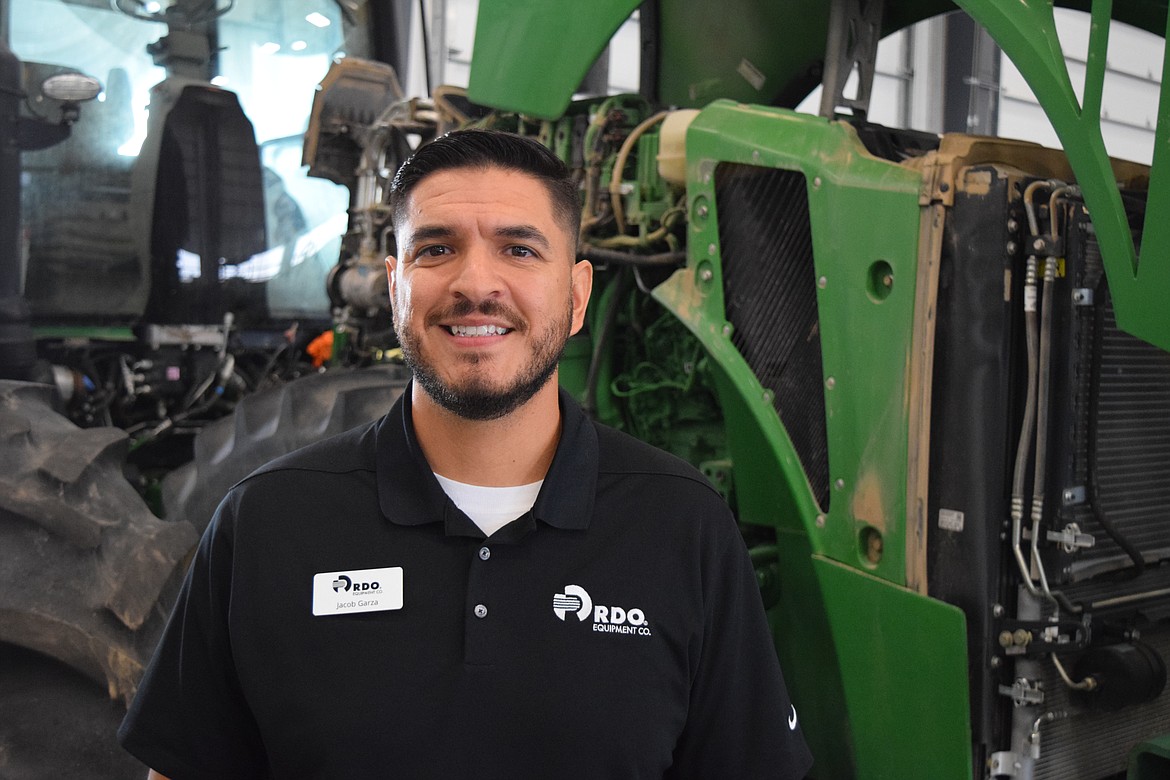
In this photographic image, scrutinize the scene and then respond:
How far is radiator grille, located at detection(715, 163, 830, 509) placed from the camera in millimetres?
2299

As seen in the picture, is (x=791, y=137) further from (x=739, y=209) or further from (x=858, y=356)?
(x=858, y=356)

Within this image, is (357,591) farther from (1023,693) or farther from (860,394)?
(1023,693)

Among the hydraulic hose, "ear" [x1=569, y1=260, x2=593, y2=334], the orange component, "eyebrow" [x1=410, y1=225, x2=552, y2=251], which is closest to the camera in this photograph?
"eyebrow" [x1=410, y1=225, x2=552, y2=251]

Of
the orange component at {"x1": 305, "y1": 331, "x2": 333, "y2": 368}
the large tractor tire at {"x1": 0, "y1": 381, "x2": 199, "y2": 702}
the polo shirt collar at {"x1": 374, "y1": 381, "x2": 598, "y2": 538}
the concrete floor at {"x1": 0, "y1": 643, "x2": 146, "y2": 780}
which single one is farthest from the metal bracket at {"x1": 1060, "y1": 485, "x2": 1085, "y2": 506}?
the orange component at {"x1": 305, "y1": 331, "x2": 333, "y2": 368}

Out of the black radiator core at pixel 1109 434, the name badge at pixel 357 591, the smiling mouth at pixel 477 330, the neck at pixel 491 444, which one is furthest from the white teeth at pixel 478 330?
the black radiator core at pixel 1109 434

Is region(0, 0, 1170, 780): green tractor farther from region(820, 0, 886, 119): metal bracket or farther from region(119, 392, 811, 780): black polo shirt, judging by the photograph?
region(119, 392, 811, 780): black polo shirt

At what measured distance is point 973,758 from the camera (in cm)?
204

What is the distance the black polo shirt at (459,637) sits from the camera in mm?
1375

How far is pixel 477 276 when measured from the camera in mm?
1455

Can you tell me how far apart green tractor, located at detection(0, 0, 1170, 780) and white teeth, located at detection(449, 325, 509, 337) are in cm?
90

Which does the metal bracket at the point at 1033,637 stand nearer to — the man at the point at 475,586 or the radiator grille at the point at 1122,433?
the radiator grille at the point at 1122,433

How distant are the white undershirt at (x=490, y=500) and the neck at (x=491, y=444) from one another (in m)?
0.01

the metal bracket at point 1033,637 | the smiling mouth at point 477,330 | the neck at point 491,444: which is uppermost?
the smiling mouth at point 477,330

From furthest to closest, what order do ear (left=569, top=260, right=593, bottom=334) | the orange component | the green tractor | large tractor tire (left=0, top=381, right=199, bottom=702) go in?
the orange component
large tractor tire (left=0, top=381, right=199, bottom=702)
the green tractor
ear (left=569, top=260, right=593, bottom=334)
